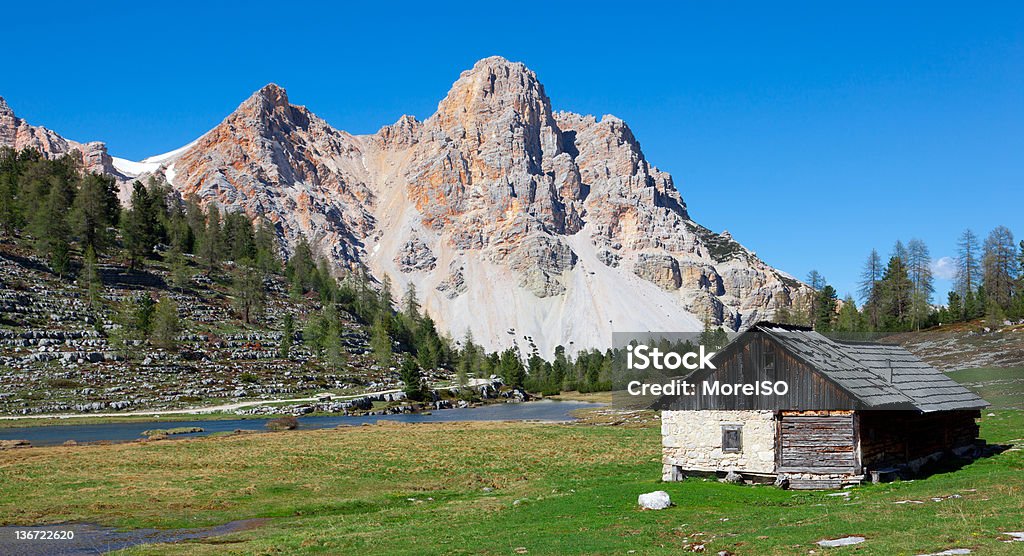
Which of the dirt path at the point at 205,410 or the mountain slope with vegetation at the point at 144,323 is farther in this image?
the mountain slope with vegetation at the point at 144,323

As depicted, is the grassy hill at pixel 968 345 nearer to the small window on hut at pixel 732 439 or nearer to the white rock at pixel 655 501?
the small window on hut at pixel 732 439

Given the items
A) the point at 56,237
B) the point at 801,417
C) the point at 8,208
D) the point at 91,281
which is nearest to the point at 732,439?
the point at 801,417

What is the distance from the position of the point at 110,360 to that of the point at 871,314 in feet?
490

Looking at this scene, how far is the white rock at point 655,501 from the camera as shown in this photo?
28.0 metres

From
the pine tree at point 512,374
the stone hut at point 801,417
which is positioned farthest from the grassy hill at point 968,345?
the pine tree at point 512,374

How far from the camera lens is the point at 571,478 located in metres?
41.0

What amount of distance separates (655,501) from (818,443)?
9.69 meters

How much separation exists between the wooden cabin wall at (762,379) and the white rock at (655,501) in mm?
8363

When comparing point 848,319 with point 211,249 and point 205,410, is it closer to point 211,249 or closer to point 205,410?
point 205,410

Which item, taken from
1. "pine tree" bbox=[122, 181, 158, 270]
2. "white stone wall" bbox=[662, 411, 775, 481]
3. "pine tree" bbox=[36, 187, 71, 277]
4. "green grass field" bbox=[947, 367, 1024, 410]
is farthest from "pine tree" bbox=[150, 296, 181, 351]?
"green grass field" bbox=[947, 367, 1024, 410]

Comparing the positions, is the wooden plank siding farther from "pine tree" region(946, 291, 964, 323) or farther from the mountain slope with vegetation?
"pine tree" region(946, 291, 964, 323)

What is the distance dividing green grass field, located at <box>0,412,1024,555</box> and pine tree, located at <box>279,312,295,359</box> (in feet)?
292

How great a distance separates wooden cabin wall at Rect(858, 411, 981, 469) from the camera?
111 ft

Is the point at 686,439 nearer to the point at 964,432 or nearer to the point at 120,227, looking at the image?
the point at 964,432
